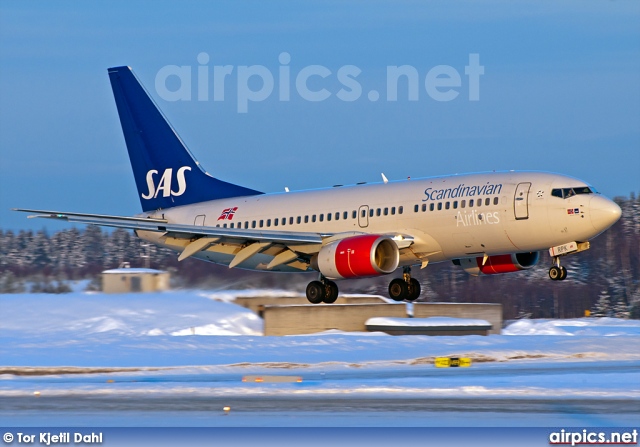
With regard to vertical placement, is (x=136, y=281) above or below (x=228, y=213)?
below

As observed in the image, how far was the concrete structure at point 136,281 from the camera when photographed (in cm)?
5438

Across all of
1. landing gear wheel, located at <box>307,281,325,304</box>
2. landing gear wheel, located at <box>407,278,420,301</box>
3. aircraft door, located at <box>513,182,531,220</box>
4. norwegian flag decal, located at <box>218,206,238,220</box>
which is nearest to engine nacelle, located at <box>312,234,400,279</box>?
landing gear wheel, located at <box>307,281,325,304</box>

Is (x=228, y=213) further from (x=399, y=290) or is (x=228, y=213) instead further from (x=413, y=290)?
(x=413, y=290)

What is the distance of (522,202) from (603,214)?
2.70 m

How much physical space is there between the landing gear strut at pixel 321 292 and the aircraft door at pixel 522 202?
831 centimetres

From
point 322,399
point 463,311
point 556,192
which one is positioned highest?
point 556,192

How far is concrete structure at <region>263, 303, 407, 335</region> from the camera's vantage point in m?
58.8

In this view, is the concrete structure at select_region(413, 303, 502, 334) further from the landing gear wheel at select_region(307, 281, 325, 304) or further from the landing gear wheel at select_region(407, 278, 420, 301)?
the landing gear wheel at select_region(307, 281, 325, 304)

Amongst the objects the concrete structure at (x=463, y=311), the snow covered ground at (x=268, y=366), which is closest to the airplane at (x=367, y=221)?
the snow covered ground at (x=268, y=366)

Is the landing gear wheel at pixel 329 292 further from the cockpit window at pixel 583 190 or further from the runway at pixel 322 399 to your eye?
the cockpit window at pixel 583 190

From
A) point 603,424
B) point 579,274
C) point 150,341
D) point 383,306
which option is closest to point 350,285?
point 383,306

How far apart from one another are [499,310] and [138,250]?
26251 millimetres

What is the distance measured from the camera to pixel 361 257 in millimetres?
40562

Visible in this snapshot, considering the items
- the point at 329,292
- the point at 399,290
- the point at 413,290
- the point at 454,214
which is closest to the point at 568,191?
the point at 454,214
